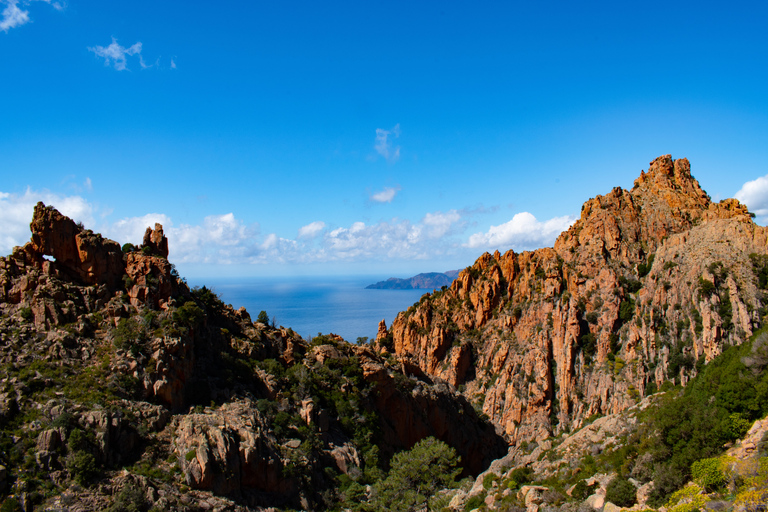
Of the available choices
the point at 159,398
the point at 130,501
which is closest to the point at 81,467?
the point at 130,501

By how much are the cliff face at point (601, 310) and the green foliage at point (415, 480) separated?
40878mm


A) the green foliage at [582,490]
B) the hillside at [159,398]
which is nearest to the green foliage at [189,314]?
the hillside at [159,398]

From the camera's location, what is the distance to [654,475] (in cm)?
1850

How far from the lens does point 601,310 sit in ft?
261

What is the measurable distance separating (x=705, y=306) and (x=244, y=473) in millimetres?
69954

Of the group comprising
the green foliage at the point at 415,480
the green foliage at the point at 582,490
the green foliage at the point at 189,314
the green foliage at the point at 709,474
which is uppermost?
the green foliage at the point at 189,314

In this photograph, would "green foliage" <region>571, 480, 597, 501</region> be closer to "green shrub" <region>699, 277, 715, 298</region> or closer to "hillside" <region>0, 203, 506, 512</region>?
"hillside" <region>0, 203, 506, 512</region>

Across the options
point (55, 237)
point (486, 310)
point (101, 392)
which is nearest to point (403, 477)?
point (101, 392)

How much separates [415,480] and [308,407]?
37.8ft

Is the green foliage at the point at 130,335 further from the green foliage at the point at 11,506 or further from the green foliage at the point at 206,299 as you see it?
the green foliage at the point at 11,506

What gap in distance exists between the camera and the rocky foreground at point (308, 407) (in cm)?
2056

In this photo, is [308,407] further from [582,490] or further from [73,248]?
[73,248]

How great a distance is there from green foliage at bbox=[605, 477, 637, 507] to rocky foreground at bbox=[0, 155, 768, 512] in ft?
0.19

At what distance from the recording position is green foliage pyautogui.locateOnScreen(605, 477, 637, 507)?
18156mm
